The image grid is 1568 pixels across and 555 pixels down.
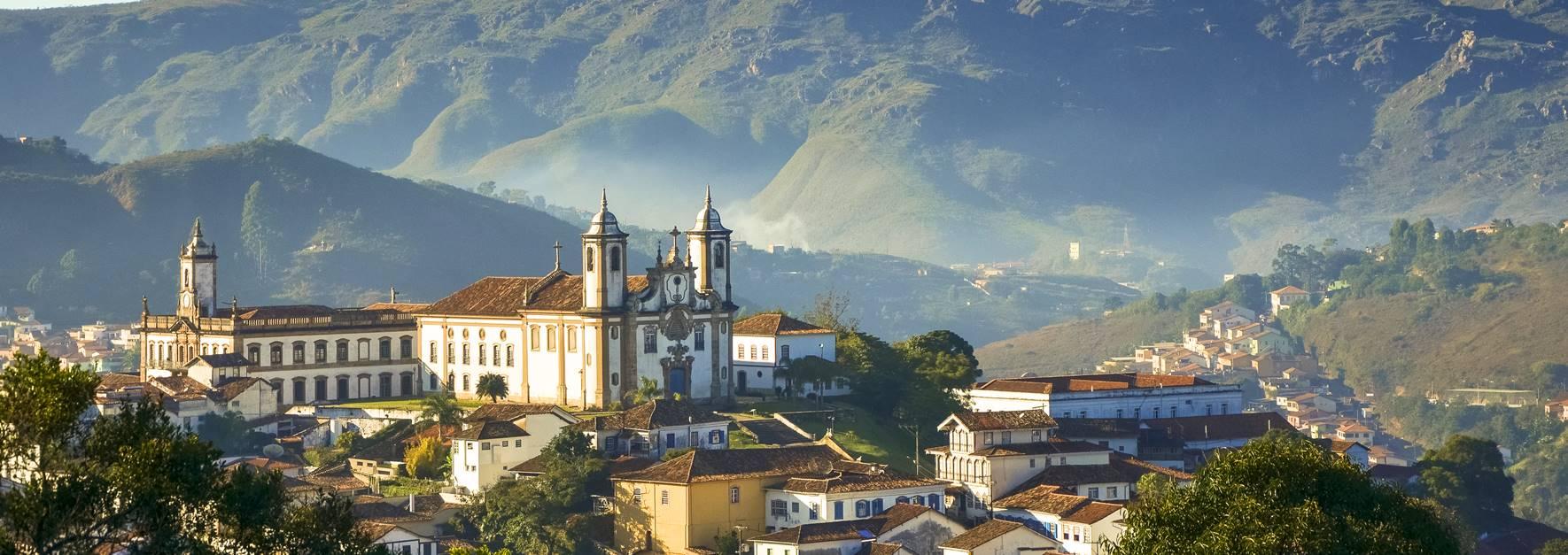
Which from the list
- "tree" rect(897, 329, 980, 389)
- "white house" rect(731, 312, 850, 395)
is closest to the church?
"white house" rect(731, 312, 850, 395)

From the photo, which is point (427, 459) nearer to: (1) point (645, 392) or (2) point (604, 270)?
(1) point (645, 392)

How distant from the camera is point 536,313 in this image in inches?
3290

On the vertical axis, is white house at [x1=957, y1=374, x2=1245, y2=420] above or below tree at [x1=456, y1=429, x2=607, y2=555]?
above

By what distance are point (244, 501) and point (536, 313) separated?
44524 millimetres

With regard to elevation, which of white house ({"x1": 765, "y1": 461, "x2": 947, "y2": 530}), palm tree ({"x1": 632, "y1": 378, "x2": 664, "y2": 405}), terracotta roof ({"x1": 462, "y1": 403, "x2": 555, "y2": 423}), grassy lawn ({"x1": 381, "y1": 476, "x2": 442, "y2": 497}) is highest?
palm tree ({"x1": 632, "y1": 378, "x2": 664, "y2": 405})

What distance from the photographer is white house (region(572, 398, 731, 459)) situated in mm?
73000

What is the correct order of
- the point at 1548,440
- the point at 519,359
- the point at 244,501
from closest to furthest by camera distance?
the point at 244,501 → the point at 519,359 → the point at 1548,440

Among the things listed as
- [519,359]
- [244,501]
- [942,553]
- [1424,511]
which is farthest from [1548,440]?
[244,501]

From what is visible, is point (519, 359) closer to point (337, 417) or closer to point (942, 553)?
point (337, 417)

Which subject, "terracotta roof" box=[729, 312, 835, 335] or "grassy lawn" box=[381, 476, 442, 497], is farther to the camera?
"terracotta roof" box=[729, 312, 835, 335]

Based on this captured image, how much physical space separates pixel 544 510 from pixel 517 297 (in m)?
19.3

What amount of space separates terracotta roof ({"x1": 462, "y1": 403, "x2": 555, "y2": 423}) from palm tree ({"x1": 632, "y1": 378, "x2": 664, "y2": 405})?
3.00 meters

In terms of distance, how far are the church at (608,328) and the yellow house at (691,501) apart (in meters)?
12.1

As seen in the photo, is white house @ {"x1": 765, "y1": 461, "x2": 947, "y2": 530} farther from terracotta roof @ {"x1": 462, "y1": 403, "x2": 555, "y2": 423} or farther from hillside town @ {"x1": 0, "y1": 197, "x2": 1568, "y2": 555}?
terracotta roof @ {"x1": 462, "y1": 403, "x2": 555, "y2": 423}
